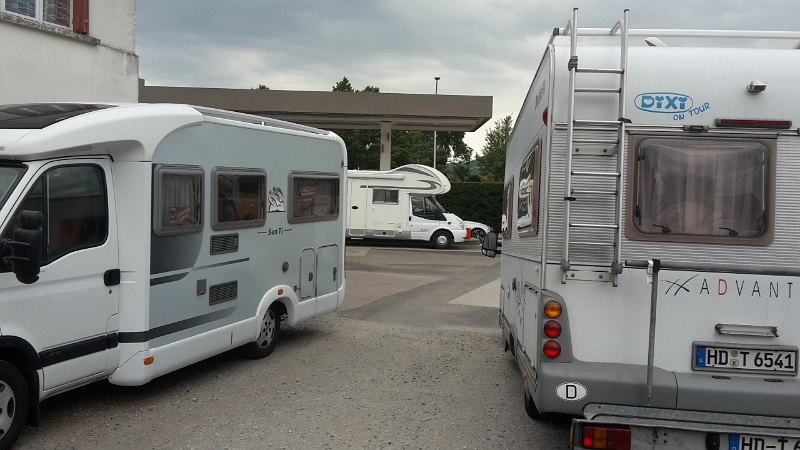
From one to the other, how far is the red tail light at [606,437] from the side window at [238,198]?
404 centimetres

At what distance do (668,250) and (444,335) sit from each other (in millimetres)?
5333

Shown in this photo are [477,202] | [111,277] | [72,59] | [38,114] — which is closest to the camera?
[38,114]

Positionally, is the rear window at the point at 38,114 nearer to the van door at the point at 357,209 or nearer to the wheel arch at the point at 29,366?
the wheel arch at the point at 29,366

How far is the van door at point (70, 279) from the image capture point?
4.86m

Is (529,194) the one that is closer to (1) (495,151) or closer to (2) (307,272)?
(2) (307,272)

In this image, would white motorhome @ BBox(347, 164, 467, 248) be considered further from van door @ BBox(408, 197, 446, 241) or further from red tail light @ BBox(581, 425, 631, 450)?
red tail light @ BBox(581, 425, 631, 450)

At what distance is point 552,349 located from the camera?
4293mm

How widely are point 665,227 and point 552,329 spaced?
3.08 ft

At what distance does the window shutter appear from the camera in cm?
1015

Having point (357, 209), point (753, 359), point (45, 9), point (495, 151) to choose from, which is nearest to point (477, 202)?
point (357, 209)

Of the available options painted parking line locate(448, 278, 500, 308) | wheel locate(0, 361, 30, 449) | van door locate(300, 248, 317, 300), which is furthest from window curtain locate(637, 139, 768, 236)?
painted parking line locate(448, 278, 500, 308)

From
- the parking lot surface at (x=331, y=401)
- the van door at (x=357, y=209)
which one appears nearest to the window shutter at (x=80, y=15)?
the parking lot surface at (x=331, y=401)

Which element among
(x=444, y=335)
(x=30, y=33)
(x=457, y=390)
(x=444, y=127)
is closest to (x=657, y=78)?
(x=457, y=390)

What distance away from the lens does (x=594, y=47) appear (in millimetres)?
4418
